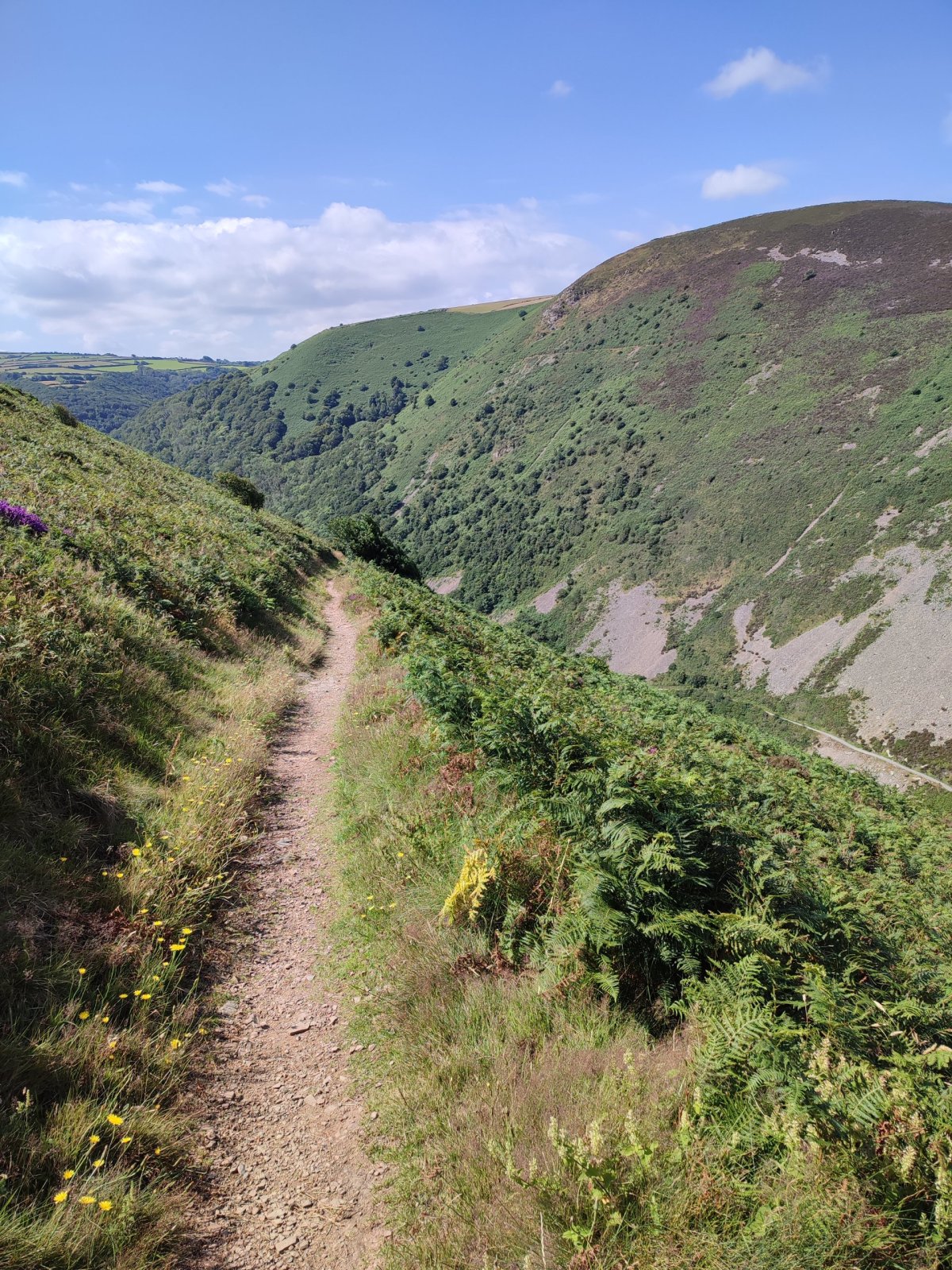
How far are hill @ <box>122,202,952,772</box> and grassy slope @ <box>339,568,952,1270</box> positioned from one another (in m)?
49.1

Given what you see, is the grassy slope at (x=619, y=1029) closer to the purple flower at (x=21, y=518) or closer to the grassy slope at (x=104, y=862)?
the grassy slope at (x=104, y=862)

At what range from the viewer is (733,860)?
446cm

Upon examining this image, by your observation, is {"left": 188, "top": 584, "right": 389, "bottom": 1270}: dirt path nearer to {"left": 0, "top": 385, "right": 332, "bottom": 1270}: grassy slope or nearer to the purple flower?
{"left": 0, "top": 385, "right": 332, "bottom": 1270}: grassy slope

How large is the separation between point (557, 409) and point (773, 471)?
58.1 m

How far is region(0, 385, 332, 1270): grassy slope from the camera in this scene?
2.77 m

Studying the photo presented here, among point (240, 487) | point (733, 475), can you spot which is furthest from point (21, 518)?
point (733, 475)

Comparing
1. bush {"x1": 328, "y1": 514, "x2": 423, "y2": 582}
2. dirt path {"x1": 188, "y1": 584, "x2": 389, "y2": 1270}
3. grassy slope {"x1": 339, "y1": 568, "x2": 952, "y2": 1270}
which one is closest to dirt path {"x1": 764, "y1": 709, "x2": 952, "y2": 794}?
bush {"x1": 328, "y1": 514, "x2": 423, "y2": 582}

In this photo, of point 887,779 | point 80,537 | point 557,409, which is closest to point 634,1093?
point 80,537

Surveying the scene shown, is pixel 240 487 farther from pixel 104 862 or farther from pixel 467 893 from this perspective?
pixel 467 893

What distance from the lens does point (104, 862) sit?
4.72m

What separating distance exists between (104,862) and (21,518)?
7554mm

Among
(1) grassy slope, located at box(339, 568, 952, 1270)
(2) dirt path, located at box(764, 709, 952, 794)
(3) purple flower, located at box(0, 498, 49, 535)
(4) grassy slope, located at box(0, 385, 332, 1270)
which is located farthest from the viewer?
(2) dirt path, located at box(764, 709, 952, 794)

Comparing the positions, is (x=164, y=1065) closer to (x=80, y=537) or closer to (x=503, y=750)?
(x=503, y=750)

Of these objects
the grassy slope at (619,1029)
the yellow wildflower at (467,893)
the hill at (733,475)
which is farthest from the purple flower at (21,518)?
the hill at (733,475)
